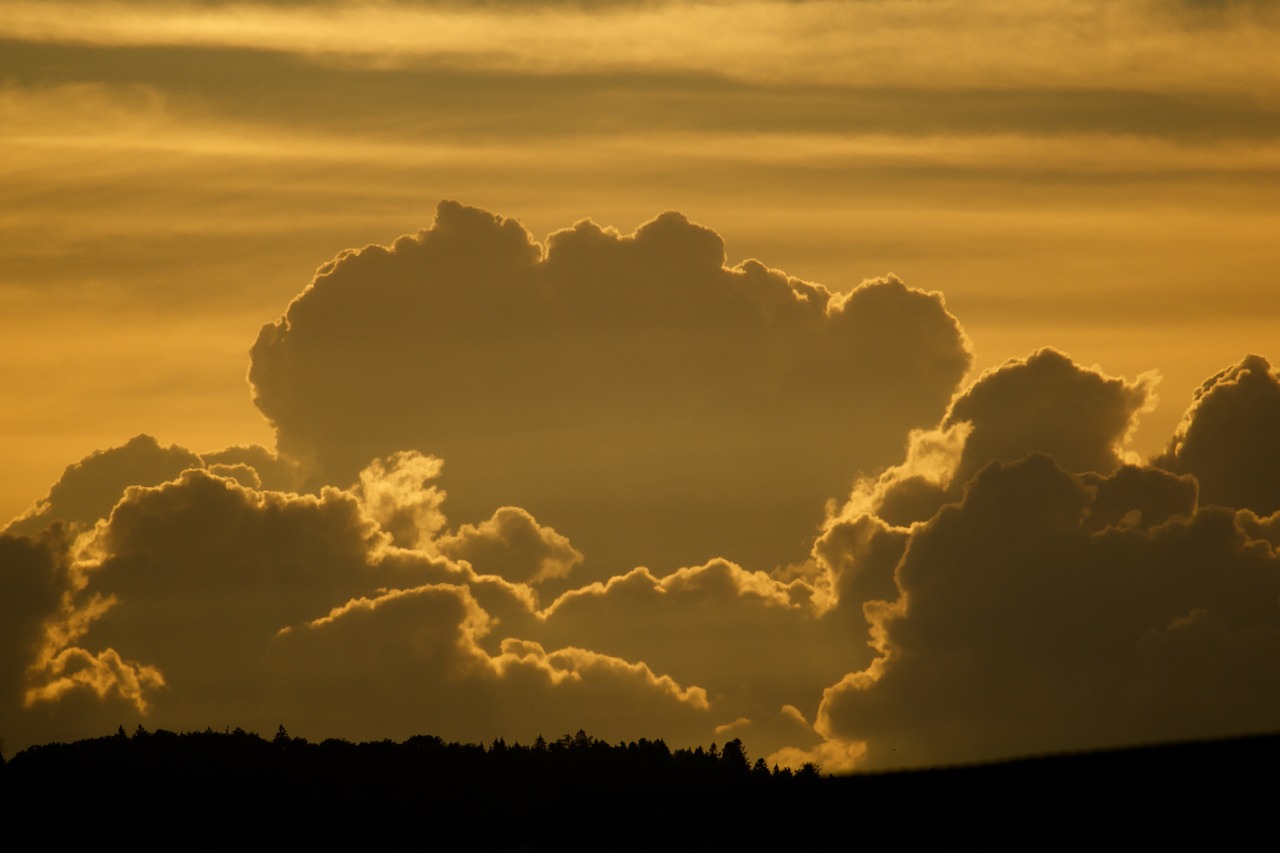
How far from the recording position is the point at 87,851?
5487 inches

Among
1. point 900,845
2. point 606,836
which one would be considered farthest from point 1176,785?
point 606,836

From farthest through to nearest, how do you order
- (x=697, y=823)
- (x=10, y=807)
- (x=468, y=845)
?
(x=10, y=807), (x=468, y=845), (x=697, y=823)

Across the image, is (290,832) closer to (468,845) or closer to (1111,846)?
(468,845)

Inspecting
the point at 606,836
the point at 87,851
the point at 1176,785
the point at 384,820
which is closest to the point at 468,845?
the point at 606,836

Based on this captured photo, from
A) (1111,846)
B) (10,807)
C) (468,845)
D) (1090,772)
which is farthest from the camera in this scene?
(10,807)

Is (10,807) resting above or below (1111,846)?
above

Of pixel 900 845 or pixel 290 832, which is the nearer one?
pixel 900 845

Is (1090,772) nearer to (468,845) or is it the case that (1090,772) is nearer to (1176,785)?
(1176,785)

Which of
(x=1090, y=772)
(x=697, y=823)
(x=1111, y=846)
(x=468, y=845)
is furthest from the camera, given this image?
(x=468, y=845)

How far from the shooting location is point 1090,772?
61.3 meters

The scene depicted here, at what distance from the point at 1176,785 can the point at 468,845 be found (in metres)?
31.4

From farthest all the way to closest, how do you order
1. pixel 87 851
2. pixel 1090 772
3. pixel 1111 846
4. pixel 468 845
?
pixel 87 851
pixel 468 845
pixel 1090 772
pixel 1111 846

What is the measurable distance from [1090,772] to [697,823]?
1484 centimetres

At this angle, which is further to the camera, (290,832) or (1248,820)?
(290,832)
